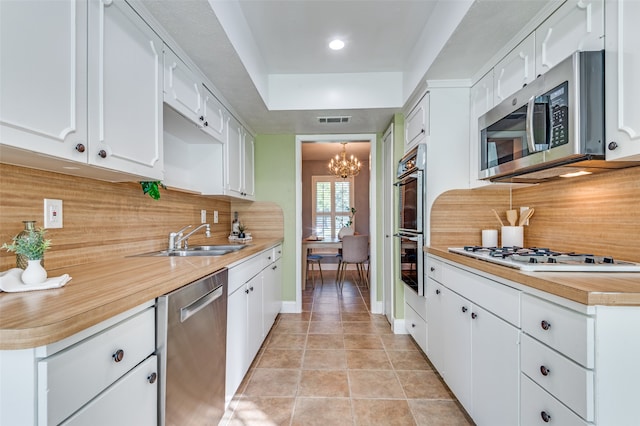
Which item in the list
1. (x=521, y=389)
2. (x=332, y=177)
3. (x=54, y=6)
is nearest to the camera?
(x=54, y=6)

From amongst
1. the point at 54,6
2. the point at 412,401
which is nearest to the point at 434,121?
the point at 412,401

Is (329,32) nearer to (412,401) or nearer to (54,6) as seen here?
(54,6)

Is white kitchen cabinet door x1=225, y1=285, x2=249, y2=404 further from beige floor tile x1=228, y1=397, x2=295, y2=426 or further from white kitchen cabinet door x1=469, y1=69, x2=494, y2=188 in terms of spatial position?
white kitchen cabinet door x1=469, y1=69, x2=494, y2=188

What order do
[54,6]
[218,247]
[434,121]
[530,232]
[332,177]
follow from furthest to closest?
[332,177] → [218,247] → [434,121] → [530,232] → [54,6]

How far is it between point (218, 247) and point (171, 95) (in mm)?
1280

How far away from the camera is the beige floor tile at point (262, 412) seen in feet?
5.59

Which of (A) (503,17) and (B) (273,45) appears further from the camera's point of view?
(B) (273,45)

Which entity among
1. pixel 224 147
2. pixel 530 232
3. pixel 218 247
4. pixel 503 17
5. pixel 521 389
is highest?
pixel 503 17

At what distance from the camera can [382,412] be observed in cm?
179

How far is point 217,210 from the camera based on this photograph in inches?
127

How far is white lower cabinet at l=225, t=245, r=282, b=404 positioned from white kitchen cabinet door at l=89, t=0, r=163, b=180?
0.80 meters

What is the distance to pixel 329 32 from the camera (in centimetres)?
225

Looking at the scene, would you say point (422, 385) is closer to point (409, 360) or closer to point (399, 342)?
point (409, 360)

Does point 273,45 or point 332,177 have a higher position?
point 273,45
